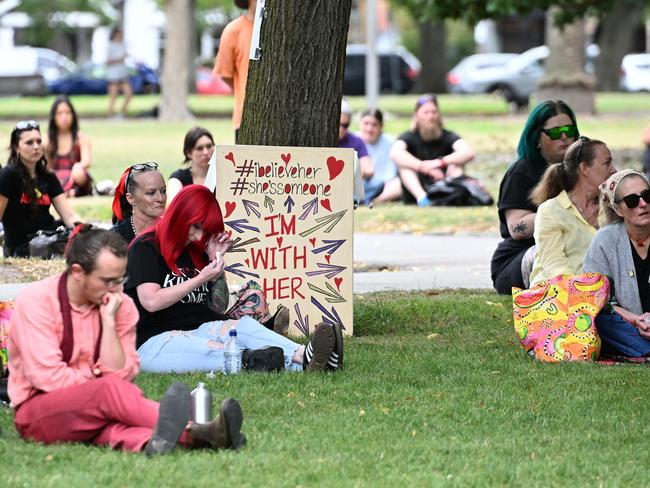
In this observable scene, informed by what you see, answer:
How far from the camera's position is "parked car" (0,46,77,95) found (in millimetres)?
45812

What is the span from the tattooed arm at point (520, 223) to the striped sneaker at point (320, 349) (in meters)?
2.44

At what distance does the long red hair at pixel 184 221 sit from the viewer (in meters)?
6.69

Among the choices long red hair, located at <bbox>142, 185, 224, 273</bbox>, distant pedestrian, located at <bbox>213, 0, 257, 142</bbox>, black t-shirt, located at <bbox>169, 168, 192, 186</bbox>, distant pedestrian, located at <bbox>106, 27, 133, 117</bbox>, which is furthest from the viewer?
distant pedestrian, located at <bbox>106, 27, 133, 117</bbox>

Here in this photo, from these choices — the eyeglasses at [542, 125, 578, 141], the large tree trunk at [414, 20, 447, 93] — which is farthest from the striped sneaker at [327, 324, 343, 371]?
the large tree trunk at [414, 20, 447, 93]

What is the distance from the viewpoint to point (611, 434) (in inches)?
228

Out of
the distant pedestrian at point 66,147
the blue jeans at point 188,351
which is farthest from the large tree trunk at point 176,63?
the blue jeans at point 188,351

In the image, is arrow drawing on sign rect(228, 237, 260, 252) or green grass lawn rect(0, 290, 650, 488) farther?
arrow drawing on sign rect(228, 237, 260, 252)

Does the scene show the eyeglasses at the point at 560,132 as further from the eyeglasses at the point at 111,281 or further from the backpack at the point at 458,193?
the backpack at the point at 458,193

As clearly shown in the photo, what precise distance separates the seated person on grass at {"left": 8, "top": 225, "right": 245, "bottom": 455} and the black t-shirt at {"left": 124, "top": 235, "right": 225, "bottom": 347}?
4.28 feet

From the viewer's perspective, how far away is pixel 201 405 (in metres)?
5.32

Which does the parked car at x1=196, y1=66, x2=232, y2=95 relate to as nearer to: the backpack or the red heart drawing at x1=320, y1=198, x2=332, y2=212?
the backpack

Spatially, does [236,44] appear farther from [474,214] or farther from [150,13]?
[150,13]

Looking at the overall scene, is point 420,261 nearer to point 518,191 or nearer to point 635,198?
point 518,191

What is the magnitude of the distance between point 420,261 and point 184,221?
5164 mm
